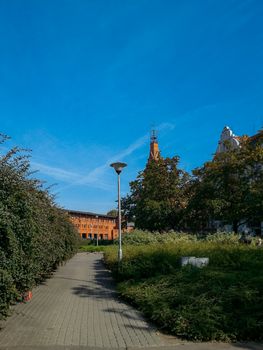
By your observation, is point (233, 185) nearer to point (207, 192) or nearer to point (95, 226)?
point (207, 192)

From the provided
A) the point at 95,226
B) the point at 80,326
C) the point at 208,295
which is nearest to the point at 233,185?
the point at 208,295

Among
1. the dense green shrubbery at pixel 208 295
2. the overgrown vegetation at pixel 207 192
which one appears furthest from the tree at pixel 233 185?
the dense green shrubbery at pixel 208 295

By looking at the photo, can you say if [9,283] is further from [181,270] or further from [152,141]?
[152,141]

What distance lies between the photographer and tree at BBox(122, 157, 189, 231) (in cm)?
4625

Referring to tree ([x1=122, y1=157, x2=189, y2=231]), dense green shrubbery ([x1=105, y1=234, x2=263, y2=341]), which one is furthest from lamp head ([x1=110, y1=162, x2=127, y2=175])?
tree ([x1=122, y1=157, x2=189, y2=231])

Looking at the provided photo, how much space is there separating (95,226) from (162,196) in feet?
221

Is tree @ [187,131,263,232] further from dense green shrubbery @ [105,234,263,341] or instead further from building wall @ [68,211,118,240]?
→ building wall @ [68,211,118,240]

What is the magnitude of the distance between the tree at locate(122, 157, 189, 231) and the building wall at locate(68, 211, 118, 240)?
2223 inches

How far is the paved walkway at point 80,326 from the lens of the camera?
7.26 metres

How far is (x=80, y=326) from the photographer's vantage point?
862 centimetres

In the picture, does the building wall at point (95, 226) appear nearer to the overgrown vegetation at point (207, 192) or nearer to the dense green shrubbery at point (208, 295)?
the overgrown vegetation at point (207, 192)

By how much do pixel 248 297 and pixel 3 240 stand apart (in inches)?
182

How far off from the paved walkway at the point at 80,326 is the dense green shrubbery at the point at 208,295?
35 cm

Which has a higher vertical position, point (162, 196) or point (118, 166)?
point (162, 196)
